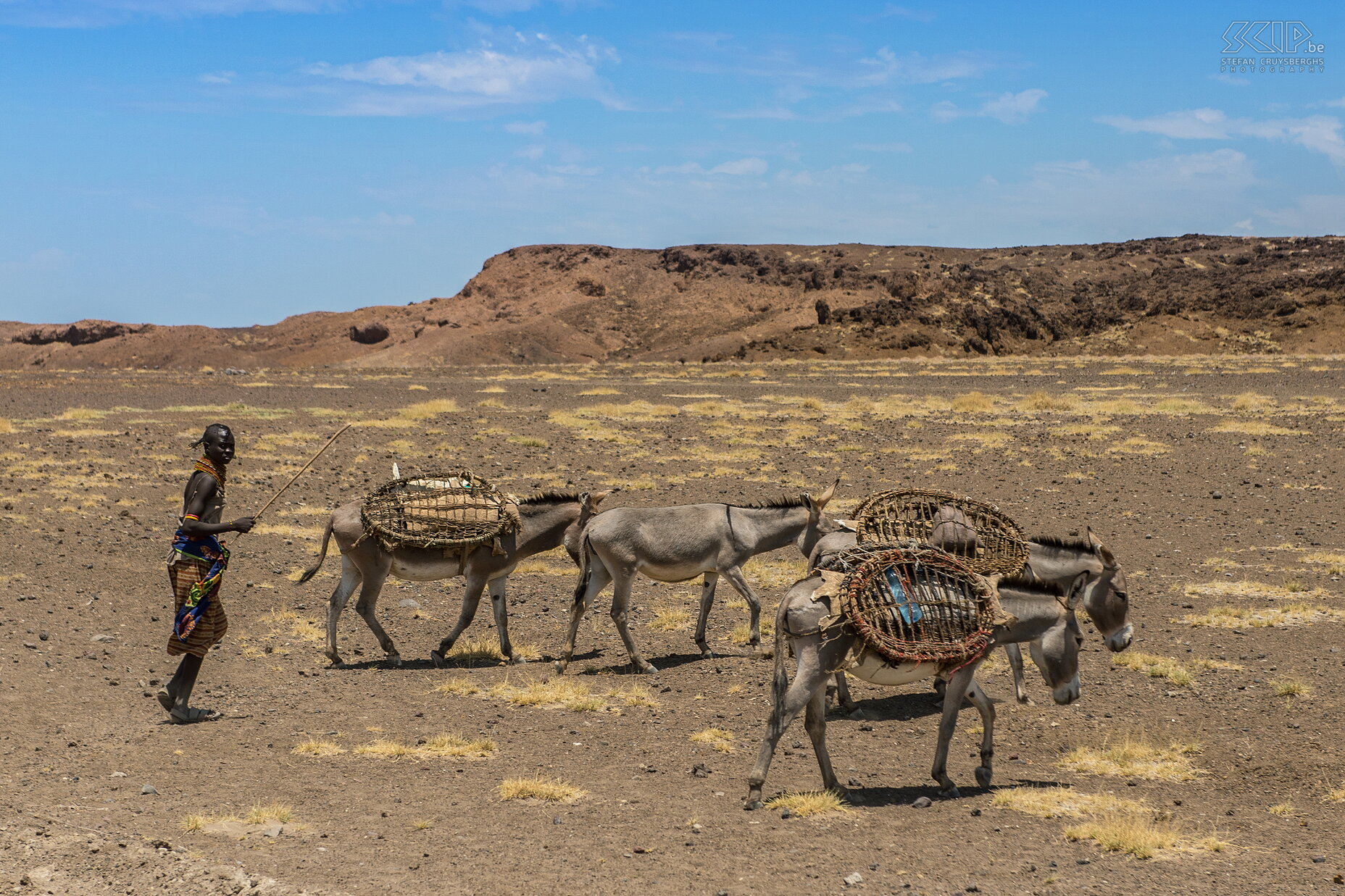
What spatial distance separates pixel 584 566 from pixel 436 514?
1.86 metres

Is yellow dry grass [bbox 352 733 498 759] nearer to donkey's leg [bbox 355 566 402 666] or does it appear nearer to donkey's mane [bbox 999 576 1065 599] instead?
donkey's leg [bbox 355 566 402 666]

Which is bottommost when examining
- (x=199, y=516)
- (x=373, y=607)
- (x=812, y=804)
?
(x=812, y=804)

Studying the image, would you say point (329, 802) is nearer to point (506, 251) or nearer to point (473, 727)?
point (473, 727)

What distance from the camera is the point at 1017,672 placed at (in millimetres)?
11906

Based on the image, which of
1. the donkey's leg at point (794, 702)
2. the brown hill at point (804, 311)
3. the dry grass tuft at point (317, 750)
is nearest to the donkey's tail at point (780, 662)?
the donkey's leg at point (794, 702)

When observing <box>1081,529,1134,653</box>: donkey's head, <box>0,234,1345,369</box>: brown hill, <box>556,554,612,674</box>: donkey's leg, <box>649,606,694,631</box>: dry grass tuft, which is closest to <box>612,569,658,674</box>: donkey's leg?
<box>556,554,612,674</box>: donkey's leg

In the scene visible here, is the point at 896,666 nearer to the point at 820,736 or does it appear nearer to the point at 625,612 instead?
the point at 820,736

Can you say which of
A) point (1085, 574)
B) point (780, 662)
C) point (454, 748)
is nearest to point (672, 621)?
point (454, 748)

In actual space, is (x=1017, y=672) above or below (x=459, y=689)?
above

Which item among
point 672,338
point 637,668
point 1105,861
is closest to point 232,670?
point 637,668

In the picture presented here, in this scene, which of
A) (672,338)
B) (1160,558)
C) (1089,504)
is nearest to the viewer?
(1160,558)

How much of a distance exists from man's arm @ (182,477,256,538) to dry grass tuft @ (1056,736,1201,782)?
7873 millimetres

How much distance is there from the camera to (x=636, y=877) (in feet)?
25.1

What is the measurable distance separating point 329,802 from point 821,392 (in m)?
41.3
